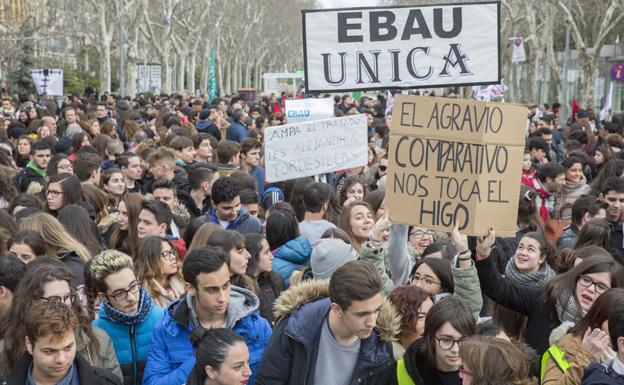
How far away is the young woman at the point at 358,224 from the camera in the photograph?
6.89 meters

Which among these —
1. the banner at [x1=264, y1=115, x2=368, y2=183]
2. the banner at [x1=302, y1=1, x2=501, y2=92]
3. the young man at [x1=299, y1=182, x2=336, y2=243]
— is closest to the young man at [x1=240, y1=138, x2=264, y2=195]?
the banner at [x1=264, y1=115, x2=368, y2=183]

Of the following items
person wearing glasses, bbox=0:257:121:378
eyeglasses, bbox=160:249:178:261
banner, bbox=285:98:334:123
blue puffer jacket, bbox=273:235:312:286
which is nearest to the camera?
person wearing glasses, bbox=0:257:121:378

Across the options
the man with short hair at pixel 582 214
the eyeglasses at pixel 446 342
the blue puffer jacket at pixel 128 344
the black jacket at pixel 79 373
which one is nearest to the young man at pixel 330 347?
the eyeglasses at pixel 446 342

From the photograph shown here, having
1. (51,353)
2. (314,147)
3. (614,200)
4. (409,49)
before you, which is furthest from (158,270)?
(314,147)

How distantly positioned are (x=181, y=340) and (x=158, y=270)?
1294 millimetres

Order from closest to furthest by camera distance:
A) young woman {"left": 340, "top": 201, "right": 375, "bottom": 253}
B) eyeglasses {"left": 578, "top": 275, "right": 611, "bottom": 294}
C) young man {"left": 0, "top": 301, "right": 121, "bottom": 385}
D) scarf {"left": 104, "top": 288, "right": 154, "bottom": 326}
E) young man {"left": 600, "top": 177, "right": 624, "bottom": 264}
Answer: young man {"left": 0, "top": 301, "right": 121, "bottom": 385} → scarf {"left": 104, "top": 288, "right": 154, "bottom": 326} → eyeglasses {"left": 578, "top": 275, "right": 611, "bottom": 294} → young woman {"left": 340, "top": 201, "right": 375, "bottom": 253} → young man {"left": 600, "top": 177, "right": 624, "bottom": 264}

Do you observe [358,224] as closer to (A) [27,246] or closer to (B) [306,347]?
(A) [27,246]

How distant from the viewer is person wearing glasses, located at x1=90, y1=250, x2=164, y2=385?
197 inches

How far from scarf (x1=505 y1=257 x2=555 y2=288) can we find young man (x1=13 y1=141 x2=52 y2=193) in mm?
5841

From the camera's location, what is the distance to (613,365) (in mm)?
A: 4000

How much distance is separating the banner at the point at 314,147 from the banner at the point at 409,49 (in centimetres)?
178

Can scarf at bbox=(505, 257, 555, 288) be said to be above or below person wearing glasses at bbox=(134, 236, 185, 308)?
below

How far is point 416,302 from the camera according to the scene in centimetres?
480

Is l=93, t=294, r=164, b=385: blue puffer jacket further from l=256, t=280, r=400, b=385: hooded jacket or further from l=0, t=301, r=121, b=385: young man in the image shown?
l=256, t=280, r=400, b=385: hooded jacket
